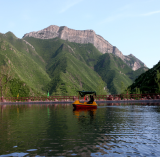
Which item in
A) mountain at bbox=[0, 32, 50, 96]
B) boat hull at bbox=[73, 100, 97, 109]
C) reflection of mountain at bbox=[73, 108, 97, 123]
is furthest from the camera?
mountain at bbox=[0, 32, 50, 96]

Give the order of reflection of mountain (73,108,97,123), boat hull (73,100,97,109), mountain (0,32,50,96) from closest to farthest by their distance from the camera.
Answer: reflection of mountain (73,108,97,123) < boat hull (73,100,97,109) < mountain (0,32,50,96)

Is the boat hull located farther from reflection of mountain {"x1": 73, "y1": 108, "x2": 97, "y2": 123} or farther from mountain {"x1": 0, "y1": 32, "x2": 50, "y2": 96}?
mountain {"x1": 0, "y1": 32, "x2": 50, "y2": 96}

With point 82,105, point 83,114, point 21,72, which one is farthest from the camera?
point 21,72

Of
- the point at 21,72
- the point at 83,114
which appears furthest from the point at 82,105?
the point at 21,72

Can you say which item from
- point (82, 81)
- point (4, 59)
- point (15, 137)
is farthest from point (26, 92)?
point (15, 137)

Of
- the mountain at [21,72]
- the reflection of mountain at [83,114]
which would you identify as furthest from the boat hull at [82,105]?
the mountain at [21,72]

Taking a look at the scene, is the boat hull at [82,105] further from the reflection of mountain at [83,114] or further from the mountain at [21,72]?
the mountain at [21,72]

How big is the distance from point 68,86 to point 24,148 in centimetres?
15462

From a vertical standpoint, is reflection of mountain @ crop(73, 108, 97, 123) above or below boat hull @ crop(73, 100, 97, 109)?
below

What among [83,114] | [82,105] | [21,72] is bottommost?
[83,114]

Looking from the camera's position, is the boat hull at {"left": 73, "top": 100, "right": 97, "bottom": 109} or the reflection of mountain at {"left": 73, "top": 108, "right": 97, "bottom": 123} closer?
the reflection of mountain at {"left": 73, "top": 108, "right": 97, "bottom": 123}

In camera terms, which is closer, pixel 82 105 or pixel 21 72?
pixel 82 105

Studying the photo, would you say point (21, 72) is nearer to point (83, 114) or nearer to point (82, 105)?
point (82, 105)

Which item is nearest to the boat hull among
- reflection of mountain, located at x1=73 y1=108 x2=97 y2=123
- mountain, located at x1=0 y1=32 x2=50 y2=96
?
reflection of mountain, located at x1=73 y1=108 x2=97 y2=123
